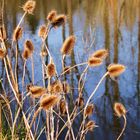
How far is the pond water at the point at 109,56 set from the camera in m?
4.95

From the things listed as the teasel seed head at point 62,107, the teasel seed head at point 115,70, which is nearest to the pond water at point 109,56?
the teasel seed head at point 62,107

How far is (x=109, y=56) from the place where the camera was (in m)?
8.28

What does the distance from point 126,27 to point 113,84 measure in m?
4.54

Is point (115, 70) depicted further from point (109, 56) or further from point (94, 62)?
point (109, 56)

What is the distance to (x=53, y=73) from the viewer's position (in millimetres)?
2189

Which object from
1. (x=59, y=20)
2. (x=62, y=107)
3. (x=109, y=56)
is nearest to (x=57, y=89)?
(x=62, y=107)

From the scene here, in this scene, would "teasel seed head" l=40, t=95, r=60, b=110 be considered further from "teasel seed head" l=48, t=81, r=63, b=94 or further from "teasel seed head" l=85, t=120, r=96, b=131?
"teasel seed head" l=85, t=120, r=96, b=131

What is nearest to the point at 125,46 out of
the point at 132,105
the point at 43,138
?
the point at 132,105

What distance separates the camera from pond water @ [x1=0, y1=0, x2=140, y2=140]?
495cm

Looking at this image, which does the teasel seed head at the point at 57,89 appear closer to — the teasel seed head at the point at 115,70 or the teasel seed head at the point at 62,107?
the teasel seed head at the point at 62,107

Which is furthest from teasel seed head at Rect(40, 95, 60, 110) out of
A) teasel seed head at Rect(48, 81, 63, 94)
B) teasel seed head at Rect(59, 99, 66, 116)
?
teasel seed head at Rect(59, 99, 66, 116)

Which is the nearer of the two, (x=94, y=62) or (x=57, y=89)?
(x=94, y=62)

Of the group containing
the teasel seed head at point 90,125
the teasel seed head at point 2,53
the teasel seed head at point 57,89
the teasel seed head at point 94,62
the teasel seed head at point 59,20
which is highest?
the teasel seed head at point 59,20

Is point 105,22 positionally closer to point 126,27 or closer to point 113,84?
point 126,27
